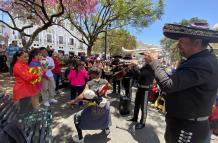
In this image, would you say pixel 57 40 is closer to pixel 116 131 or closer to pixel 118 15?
pixel 118 15

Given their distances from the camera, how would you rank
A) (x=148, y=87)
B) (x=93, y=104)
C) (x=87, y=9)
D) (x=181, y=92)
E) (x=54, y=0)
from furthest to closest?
(x=87, y=9) < (x=54, y=0) < (x=148, y=87) < (x=93, y=104) < (x=181, y=92)

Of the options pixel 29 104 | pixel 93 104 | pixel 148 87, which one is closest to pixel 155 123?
pixel 148 87

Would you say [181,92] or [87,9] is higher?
[87,9]

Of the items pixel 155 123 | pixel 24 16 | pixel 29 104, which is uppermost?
pixel 24 16

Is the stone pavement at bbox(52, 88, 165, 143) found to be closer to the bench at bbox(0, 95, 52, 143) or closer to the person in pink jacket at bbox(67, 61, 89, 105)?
the person in pink jacket at bbox(67, 61, 89, 105)

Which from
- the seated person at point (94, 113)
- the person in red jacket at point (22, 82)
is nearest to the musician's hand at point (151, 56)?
the seated person at point (94, 113)

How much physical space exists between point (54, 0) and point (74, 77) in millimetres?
11082

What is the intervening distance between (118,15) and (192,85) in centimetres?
1723

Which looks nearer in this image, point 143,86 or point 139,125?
point 143,86

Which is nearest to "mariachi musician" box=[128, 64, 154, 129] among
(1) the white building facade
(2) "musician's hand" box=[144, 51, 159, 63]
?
(2) "musician's hand" box=[144, 51, 159, 63]

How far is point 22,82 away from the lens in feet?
16.6

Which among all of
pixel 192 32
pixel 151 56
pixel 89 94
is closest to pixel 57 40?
pixel 89 94

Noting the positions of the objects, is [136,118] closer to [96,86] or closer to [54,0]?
[96,86]

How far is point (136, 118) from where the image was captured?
5750mm
